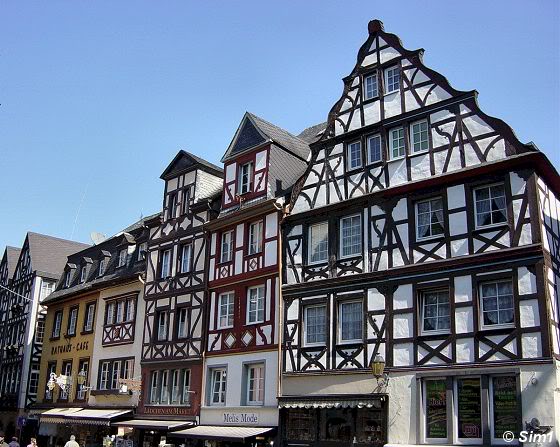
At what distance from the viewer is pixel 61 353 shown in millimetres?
35312

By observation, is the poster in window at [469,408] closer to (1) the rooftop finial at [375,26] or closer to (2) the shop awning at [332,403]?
(2) the shop awning at [332,403]

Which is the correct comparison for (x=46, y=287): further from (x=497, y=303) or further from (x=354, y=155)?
(x=497, y=303)

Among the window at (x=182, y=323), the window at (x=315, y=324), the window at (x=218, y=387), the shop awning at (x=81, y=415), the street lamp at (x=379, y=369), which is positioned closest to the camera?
the street lamp at (x=379, y=369)

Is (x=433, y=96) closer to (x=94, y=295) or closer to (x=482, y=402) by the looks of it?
(x=482, y=402)

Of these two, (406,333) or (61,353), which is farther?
(61,353)

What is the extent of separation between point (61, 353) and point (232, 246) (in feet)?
47.9

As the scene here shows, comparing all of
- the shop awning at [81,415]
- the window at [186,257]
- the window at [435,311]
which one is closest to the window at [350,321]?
the window at [435,311]

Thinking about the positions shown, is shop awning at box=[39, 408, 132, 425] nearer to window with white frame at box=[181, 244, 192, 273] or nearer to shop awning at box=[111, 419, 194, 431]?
shop awning at box=[111, 419, 194, 431]

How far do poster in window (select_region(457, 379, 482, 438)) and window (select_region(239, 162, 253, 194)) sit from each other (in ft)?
37.2

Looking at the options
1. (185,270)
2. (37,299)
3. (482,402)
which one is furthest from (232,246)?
(37,299)

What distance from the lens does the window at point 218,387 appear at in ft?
80.2

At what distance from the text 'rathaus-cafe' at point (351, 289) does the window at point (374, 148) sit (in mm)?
62

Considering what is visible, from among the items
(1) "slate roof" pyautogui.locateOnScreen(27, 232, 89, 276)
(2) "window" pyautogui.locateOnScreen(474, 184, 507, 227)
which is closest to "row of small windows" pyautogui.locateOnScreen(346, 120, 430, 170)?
(2) "window" pyautogui.locateOnScreen(474, 184, 507, 227)

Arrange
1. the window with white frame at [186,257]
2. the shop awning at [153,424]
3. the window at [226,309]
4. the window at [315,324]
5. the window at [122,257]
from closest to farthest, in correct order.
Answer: the window at [315,324], the shop awning at [153,424], the window at [226,309], the window with white frame at [186,257], the window at [122,257]
